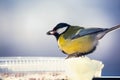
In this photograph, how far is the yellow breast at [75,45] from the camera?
212 centimetres

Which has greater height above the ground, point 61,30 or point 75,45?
point 61,30

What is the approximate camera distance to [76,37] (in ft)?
6.93

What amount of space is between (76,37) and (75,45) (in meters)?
0.06

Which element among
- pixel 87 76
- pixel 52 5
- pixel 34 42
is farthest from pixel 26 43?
pixel 87 76

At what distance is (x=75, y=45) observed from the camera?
6.95ft

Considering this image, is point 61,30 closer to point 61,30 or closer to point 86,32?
point 61,30

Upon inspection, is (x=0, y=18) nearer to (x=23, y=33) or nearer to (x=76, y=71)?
(x=23, y=33)

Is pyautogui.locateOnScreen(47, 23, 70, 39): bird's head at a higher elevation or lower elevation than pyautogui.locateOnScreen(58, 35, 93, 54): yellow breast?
higher

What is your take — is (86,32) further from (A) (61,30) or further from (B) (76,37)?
(A) (61,30)

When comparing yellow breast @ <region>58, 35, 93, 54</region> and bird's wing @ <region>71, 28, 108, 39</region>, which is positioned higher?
bird's wing @ <region>71, 28, 108, 39</region>

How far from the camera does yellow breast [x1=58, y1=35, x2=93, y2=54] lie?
2115mm

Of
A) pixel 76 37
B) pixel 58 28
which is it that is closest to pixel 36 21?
pixel 58 28

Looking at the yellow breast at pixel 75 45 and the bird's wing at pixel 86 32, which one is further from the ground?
the bird's wing at pixel 86 32

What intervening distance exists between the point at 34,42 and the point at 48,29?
14 centimetres
